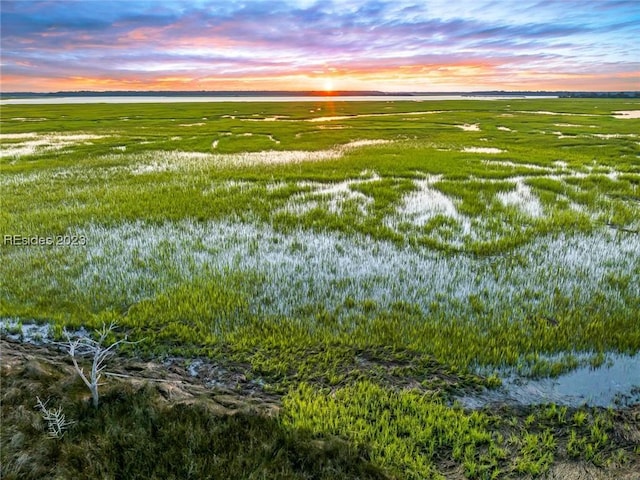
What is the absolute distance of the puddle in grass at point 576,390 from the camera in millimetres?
4461

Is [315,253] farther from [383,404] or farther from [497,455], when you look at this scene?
[497,455]

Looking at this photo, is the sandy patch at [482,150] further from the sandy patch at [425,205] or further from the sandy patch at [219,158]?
the sandy patch at [425,205]

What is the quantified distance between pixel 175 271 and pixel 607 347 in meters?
7.10

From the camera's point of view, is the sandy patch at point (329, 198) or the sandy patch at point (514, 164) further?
the sandy patch at point (514, 164)

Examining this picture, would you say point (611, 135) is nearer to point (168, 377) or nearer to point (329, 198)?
point (329, 198)

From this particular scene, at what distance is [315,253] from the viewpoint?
28.5 ft

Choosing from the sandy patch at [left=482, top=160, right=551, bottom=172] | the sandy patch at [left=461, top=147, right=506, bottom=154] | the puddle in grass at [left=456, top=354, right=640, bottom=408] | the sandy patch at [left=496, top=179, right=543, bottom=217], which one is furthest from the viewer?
the sandy patch at [left=461, top=147, right=506, bottom=154]

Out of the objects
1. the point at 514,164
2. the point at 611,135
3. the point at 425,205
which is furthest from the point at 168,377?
the point at 611,135

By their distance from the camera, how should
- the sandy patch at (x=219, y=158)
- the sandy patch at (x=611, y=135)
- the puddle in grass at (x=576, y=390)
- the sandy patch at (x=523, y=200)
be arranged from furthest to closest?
the sandy patch at (x=611, y=135)
the sandy patch at (x=219, y=158)
the sandy patch at (x=523, y=200)
the puddle in grass at (x=576, y=390)

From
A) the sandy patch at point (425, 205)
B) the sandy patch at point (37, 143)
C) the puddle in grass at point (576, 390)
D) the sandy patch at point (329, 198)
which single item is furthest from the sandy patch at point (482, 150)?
the sandy patch at point (37, 143)

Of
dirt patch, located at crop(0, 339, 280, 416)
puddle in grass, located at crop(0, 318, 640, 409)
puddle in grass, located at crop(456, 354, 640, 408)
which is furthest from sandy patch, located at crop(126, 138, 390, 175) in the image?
puddle in grass, located at crop(456, 354, 640, 408)

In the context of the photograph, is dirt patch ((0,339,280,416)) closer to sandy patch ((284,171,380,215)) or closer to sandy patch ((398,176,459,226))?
sandy patch ((284,171,380,215))

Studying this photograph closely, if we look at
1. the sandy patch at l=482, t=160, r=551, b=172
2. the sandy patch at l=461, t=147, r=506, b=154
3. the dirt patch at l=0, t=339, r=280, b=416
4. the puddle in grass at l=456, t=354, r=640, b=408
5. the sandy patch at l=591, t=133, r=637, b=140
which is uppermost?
the sandy patch at l=591, t=133, r=637, b=140

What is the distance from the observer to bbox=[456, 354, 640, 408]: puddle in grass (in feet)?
14.6
